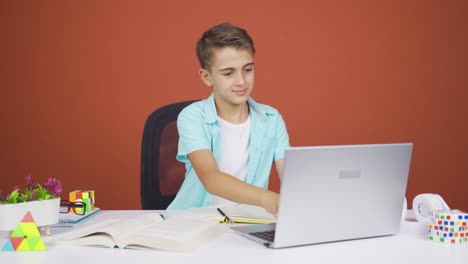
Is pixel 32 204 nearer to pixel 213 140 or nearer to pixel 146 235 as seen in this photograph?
pixel 146 235

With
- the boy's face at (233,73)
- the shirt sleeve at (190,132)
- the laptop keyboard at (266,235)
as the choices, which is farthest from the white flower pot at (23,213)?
the boy's face at (233,73)

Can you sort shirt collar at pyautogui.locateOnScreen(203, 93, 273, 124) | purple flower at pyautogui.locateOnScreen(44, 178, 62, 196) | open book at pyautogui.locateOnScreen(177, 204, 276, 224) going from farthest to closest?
shirt collar at pyautogui.locateOnScreen(203, 93, 273, 124)
open book at pyautogui.locateOnScreen(177, 204, 276, 224)
purple flower at pyautogui.locateOnScreen(44, 178, 62, 196)

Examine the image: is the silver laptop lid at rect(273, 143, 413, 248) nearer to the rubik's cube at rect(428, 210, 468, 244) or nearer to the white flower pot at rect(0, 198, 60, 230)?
the rubik's cube at rect(428, 210, 468, 244)

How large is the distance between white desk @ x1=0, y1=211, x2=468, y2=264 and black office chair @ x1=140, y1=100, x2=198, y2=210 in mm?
794

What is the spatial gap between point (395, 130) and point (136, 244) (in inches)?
96.2

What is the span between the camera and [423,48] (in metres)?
3.54

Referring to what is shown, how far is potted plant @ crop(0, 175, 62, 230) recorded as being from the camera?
1459 millimetres

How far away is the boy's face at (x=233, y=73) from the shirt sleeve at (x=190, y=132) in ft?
0.38

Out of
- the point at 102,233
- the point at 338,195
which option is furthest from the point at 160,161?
the point at 338,195

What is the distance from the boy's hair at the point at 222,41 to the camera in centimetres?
213

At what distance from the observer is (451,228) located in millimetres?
1422

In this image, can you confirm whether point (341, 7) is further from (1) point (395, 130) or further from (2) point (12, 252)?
(2) point (12, 252)

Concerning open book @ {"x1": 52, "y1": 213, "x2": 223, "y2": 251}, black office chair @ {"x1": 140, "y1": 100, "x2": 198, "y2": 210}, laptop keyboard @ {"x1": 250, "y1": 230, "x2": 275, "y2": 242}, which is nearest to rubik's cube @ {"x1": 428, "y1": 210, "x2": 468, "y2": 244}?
laptop keyboard @ {"x1": 250, "y1": 230, "x2": 275, "y2": 242}

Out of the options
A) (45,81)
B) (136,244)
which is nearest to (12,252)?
(136,244)
